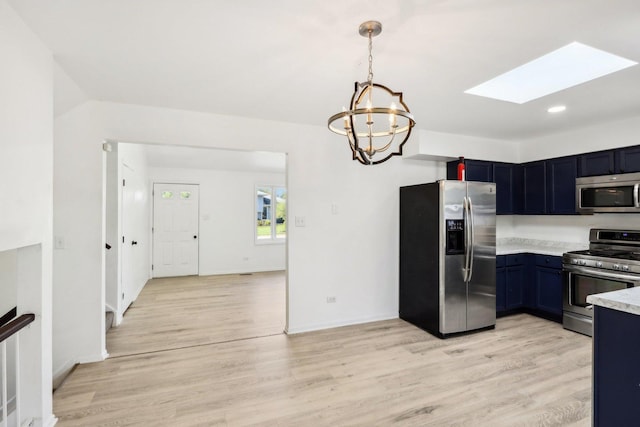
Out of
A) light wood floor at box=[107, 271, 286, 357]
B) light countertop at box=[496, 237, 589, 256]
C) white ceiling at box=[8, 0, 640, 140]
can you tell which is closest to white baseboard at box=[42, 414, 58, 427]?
light wood floor at box=[107, 271, 286, 357]

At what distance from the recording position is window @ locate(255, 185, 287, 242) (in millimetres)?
7645

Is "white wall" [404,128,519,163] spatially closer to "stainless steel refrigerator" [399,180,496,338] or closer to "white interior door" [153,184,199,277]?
"stainless steel refrigerator" [399,180,496,338]

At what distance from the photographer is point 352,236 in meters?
3.90

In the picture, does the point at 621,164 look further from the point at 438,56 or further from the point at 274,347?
the point at 274,347

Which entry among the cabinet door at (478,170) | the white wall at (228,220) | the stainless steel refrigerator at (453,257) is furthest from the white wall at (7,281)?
the cabinet door at (478,170)

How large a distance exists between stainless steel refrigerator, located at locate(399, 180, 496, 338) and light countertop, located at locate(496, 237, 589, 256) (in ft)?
2.41

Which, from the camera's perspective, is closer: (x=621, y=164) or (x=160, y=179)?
(x=621, y=164)

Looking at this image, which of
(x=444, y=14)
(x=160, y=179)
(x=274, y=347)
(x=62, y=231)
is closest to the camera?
(x=444, y=14)

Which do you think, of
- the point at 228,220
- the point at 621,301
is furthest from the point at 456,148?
the point at 228,220

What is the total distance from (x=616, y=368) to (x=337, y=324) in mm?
2719

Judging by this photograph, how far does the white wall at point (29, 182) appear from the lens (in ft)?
5.20

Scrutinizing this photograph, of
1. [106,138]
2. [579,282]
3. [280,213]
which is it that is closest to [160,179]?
[280,213]

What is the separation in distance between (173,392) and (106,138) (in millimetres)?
2327

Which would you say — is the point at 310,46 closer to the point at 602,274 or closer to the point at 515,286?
the point at 602,274
